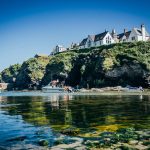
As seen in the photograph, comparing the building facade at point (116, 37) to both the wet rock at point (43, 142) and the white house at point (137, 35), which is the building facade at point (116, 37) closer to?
the white house at point (137, 35)

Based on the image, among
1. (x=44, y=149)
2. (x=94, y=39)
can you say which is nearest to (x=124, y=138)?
(x=44, y=149)

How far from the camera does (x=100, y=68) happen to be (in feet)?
390

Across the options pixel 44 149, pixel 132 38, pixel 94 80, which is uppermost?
pixel 132 38

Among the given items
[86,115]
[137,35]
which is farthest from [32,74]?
[86,115]

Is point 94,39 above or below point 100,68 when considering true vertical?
above

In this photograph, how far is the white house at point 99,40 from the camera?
162750 mm

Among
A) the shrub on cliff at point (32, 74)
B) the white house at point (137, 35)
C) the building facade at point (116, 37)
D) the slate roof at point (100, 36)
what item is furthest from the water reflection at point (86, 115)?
the shrub on cliff at point (32, 74)

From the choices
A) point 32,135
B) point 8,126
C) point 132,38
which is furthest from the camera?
point 132,38

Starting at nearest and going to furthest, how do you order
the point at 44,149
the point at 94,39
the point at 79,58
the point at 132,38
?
the point at 44,149
the point at 79,58
the point at 132,38
the point at 94,39

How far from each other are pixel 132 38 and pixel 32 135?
141m

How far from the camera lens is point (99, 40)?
542 feet

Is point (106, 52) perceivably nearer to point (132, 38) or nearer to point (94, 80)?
point (94, 80)

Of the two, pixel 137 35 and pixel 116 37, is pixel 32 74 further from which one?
pixel 137 35

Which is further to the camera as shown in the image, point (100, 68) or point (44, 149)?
point (100, 68)
